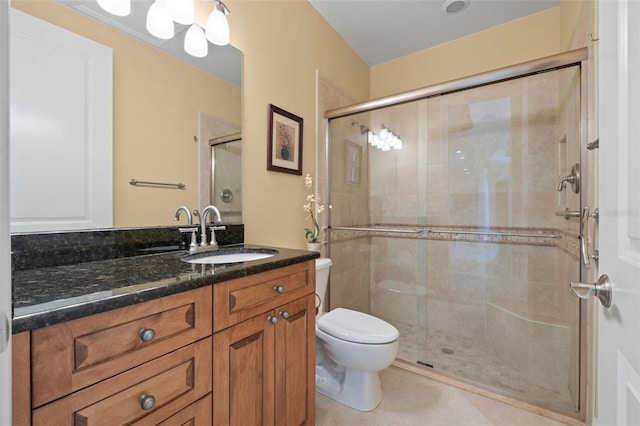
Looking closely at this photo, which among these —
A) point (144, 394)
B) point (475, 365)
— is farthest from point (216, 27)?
point (475, 365)

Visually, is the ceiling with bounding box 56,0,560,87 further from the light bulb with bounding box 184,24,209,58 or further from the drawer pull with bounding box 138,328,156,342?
the drawer pull with bounding box 138,328,156,342

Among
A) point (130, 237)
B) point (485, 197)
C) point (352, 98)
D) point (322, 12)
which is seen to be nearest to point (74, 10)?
point (130, 237)

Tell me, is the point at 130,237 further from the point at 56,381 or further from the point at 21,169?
the point at 56,381

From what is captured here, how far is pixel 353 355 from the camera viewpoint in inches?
58.3

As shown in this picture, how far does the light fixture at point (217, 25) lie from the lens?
1.36 m

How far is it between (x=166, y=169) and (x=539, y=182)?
95.2 inches

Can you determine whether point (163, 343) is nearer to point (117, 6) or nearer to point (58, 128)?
point (58, 128)

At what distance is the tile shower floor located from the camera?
1.64 meters

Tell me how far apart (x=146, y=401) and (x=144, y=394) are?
0.02 metres

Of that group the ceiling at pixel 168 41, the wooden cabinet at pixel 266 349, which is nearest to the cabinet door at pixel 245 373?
the wooden cabinet at pixel 266 349

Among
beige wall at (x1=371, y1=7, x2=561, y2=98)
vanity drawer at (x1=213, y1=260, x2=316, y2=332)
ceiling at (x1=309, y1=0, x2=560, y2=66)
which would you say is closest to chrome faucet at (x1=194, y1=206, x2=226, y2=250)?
vanity drawer at (x1=213, y1=260, x2=316, y2=332)

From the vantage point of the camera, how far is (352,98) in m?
2.69

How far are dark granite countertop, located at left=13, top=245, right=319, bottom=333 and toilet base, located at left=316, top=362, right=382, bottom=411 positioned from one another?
94 centimetres

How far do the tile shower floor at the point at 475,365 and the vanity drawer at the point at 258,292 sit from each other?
1376 millimetres
